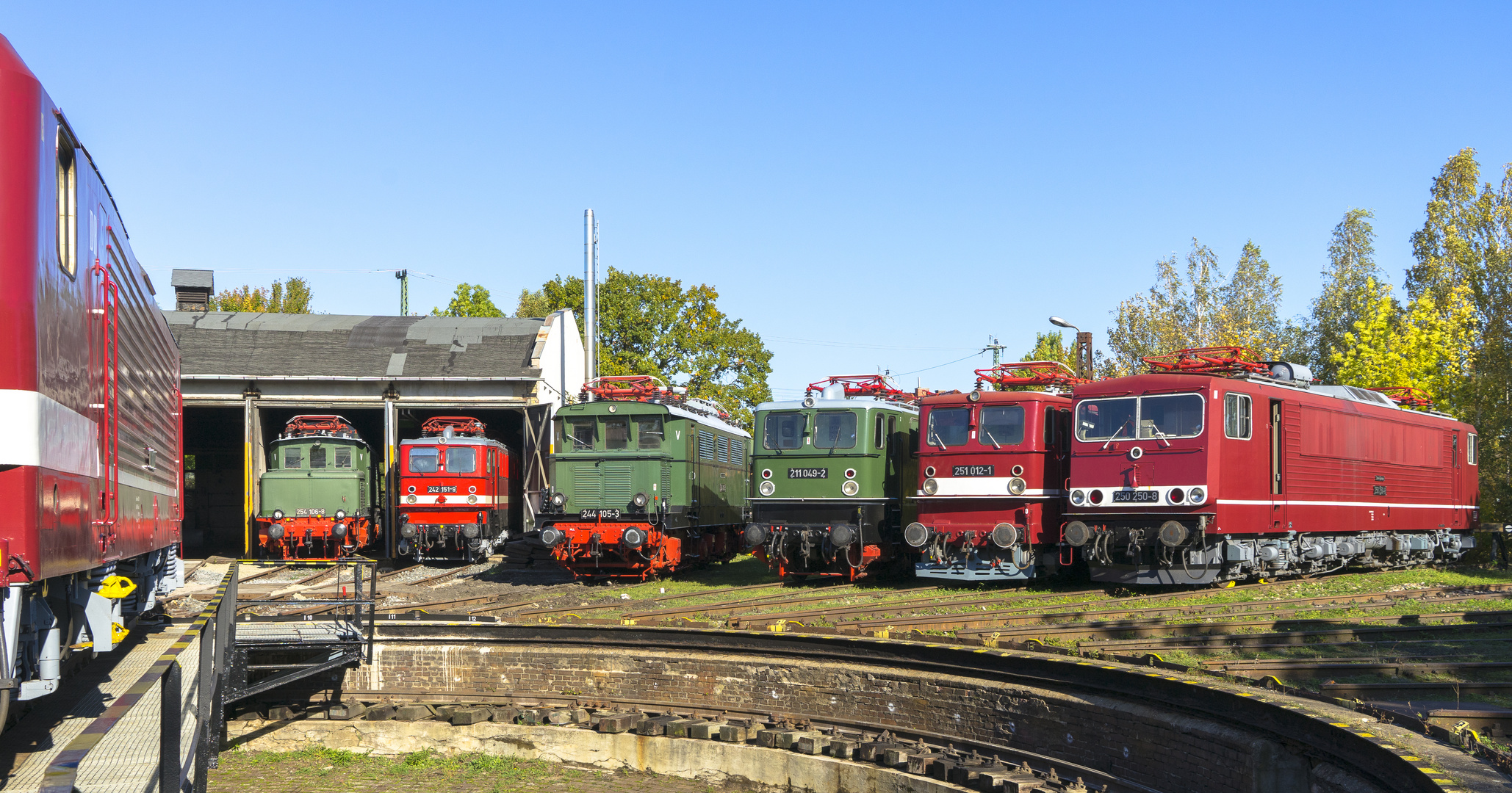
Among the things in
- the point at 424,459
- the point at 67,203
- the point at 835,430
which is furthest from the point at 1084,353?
the point at 67,203

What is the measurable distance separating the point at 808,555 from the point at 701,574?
4387 millimetres

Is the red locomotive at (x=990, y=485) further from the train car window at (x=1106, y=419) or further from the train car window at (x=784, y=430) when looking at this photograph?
the train car window at (x=784, y=430)

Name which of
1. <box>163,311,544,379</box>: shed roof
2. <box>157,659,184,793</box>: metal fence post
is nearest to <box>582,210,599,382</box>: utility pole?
<box>163,311,544,379</box>: shed roof

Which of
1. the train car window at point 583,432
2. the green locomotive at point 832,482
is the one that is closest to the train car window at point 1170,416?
the green locomotive at point 832,482

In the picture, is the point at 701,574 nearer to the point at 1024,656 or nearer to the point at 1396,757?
the point at 1024,656

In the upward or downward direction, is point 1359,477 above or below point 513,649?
above

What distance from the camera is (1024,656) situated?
461 inches

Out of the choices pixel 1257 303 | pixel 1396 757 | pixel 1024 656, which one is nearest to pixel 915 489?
pixel 1024 656

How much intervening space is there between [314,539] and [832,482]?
14712mm

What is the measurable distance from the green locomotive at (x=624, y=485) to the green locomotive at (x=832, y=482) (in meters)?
1.70

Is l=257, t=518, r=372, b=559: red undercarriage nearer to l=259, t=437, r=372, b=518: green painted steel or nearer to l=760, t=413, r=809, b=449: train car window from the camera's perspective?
l=259, t=437, r=372, b=518: green painted steel

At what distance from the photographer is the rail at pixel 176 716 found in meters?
3.38

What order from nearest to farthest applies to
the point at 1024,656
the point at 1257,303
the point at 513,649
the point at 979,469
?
the point at 1024,656
the point at 513,649
the point at 979,469
the point at 1257,303

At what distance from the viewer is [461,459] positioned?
26875mm
